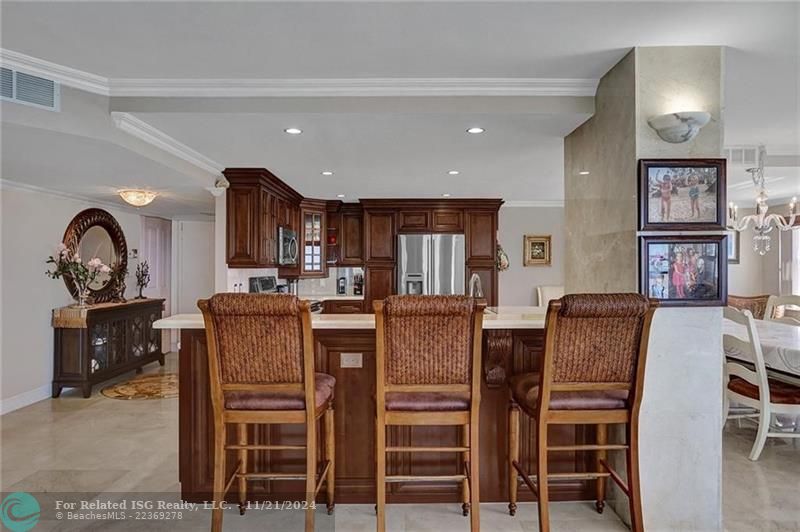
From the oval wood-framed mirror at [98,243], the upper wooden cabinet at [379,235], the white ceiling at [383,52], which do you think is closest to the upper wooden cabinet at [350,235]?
the upper wooden cabinet at [379,235]

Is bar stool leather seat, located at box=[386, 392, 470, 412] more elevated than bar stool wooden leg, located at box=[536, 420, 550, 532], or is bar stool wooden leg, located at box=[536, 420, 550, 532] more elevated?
bar stool leather seat, located at box=[386, 392, 470, 412]

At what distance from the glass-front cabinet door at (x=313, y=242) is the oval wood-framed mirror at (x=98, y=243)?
2.23 metres

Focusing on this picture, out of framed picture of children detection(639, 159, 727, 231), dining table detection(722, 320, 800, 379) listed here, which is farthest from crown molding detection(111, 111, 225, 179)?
dining table detection(722, 320, 800, 379)

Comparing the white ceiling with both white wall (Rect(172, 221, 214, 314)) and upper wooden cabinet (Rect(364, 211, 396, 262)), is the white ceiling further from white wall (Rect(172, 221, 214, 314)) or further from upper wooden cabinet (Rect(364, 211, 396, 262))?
white wall (Rect(172, 221, 214, 314))

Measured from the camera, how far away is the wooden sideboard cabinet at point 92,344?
4688 mm

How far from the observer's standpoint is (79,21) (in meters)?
1.94

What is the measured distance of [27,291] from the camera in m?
4.46

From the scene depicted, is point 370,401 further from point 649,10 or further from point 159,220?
point 159,220

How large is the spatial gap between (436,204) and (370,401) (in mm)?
3979

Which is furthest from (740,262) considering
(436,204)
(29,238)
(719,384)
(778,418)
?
(29,238)

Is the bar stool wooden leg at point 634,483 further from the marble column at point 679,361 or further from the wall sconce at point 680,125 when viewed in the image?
the wall sconce at point 680,125

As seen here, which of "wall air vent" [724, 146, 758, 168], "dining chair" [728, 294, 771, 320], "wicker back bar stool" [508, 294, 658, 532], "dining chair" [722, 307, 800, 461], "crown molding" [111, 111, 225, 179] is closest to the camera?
"wicker back bar stool" [508, 294, 658, 532]

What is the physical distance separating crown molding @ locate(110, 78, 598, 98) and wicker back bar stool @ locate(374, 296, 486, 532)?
1349 millimetres

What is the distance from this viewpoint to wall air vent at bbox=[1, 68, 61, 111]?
2.31 meters
